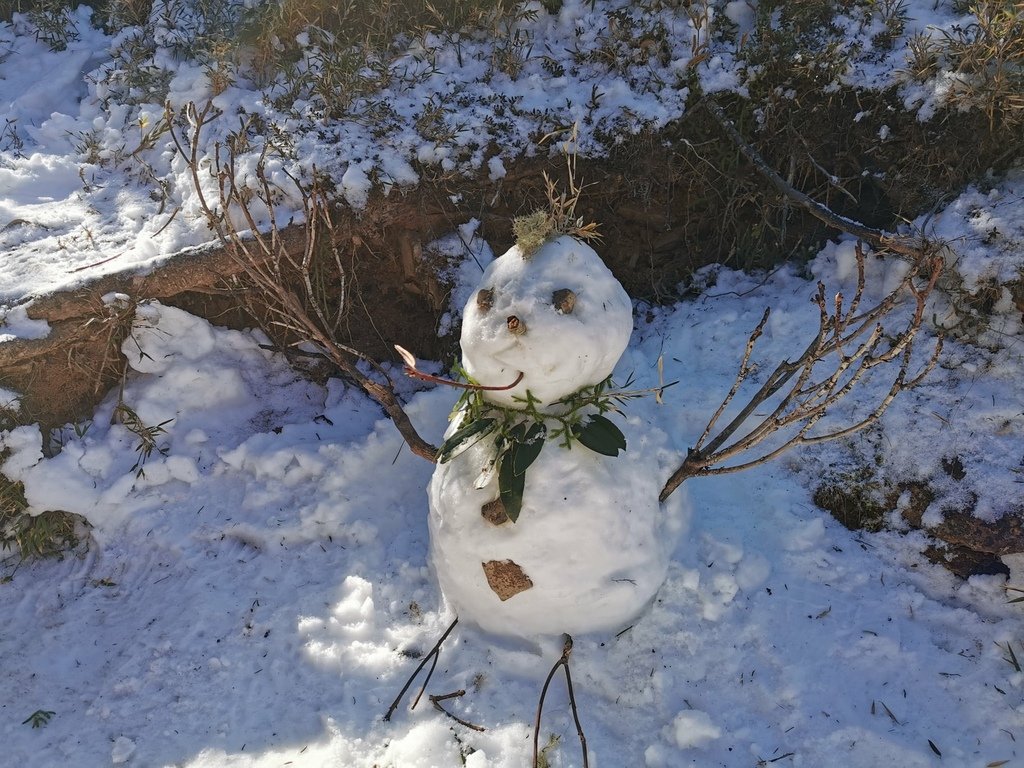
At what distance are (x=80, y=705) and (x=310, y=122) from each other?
7.24 feet

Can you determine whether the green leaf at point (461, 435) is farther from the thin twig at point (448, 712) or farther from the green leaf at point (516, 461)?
the thin twig at point (448, 712)

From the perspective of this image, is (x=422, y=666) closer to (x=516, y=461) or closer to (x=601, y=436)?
(x=516, y=461)

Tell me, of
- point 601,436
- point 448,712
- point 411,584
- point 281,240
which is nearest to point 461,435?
point 601,436

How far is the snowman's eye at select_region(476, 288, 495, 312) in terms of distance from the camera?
71.1 inches

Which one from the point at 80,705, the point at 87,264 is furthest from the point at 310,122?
the point at 80,705

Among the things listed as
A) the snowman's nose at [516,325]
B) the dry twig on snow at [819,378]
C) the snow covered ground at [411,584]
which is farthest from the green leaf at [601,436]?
the snow covered ground at [411,584]

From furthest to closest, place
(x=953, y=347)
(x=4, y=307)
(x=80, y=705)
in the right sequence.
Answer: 1. (x=4, y=307)
2. (x=953, y=347)
3. (x=80, y=705)

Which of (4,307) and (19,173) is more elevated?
(19,173)

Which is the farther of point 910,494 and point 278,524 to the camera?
point 278,524

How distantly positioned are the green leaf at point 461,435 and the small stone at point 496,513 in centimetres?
18

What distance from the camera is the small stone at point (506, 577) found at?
1.98 meters

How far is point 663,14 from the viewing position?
296 centimetres

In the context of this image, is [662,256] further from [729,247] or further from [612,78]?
[612,78]

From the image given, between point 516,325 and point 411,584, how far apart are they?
3.41ft
